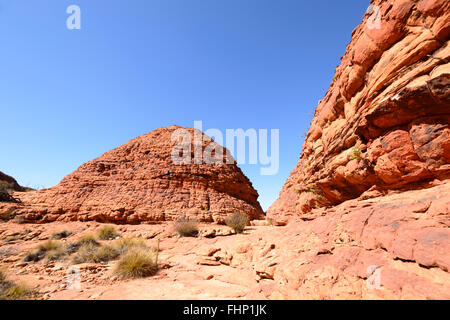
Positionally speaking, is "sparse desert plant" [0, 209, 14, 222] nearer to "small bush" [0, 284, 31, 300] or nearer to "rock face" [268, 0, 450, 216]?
"small bush" [0, 284, 31, 300]

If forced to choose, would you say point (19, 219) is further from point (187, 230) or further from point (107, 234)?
point (187, 230)

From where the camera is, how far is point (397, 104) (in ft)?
12.8

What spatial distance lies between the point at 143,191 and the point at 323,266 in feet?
58.7

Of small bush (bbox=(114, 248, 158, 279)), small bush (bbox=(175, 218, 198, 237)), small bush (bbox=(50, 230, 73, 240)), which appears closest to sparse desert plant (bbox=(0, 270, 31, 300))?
small bush (bbox=(114, 248, 158, 279))

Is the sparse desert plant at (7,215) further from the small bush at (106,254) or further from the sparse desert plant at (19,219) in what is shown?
the small bush at (106,254)

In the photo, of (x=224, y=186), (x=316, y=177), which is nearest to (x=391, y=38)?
(x=316, y=177)

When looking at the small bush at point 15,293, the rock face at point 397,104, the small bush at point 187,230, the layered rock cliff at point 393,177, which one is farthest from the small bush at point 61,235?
the rock face at point 397,104

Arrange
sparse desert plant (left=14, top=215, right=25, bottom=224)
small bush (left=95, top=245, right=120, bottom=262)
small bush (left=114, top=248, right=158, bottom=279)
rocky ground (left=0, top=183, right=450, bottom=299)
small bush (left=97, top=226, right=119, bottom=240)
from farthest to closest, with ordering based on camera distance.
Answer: sparse desert plant (left=14, top=215, right=25, bottom=224) → small bush (left=97, top=226, right=119, bottom=240) → small bush (left=95, top=245, right=120, bottom=262) → small bush (left=114, top=248, right=158, bottom=279) → rocky ground (left=0, top=183, right=450, bottom=299)

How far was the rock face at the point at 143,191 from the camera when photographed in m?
16.3

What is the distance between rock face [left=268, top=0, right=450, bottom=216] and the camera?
11.4ft

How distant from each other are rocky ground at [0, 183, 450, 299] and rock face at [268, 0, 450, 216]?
645mm

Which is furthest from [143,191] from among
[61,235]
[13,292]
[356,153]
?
[356,153]

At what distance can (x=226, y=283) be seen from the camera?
5.22 m
